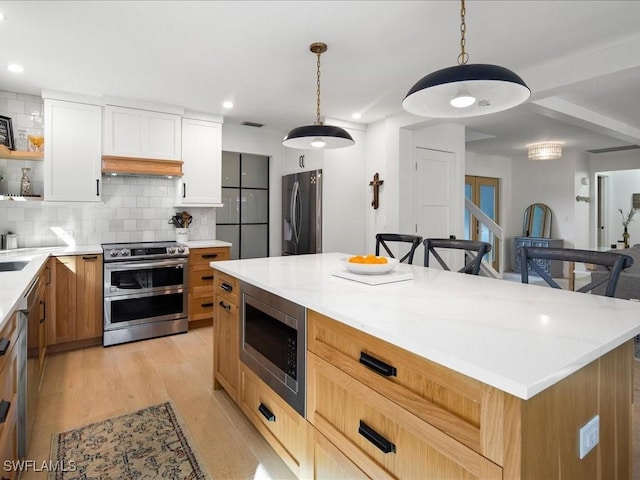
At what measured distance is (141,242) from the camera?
4.31 metres

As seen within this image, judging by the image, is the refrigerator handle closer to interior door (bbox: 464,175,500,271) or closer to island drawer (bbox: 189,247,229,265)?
island drawer (bbox: 189,247,229,265)

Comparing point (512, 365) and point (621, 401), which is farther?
point (621, 401)

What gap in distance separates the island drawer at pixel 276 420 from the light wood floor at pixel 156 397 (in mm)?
151

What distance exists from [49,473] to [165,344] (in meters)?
1.86

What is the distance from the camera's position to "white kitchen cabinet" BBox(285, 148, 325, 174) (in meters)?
4.66

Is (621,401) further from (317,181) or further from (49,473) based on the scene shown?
(317,181)

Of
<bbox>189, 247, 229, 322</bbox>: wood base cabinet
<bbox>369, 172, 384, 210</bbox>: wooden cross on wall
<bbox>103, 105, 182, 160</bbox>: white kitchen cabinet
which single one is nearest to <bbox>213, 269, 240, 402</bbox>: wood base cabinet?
<bbox>189, 247, 229, 322</bbox>: wood base cabinet

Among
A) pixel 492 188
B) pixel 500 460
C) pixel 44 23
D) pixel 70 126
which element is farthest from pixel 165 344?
pixel 492 188

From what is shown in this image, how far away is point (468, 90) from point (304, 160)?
3396mm

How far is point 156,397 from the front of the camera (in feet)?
8.56

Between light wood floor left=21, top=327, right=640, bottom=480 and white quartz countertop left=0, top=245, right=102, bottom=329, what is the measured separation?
2.87 ft

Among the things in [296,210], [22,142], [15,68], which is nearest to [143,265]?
[22,142]

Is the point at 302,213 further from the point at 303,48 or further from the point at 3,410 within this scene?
the point at 3,410

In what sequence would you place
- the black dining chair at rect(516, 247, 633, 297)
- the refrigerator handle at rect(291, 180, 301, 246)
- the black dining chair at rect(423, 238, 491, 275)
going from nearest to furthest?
the black dining chair at rect(516, 247, 633, 297), the black dining chair at rect(423, 238, 491, 275), the refrigerator handle at rect(291, 180, 301, 246)
